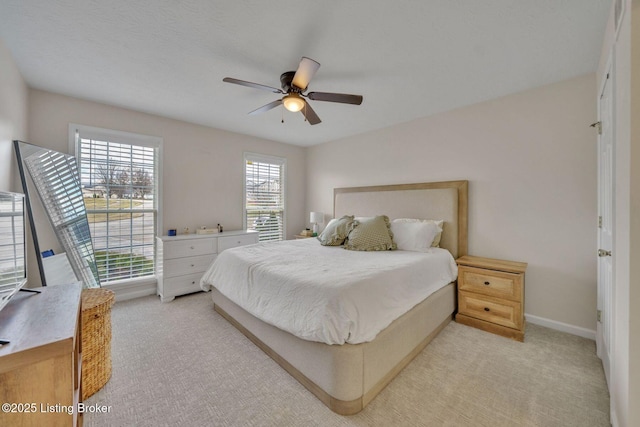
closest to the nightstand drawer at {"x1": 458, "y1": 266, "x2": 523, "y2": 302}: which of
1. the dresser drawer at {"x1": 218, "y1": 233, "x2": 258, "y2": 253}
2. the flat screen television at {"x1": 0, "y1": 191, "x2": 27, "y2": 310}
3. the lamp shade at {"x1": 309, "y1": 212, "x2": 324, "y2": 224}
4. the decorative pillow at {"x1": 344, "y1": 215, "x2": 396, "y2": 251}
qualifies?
the decorative pillow at {"x1": 344, "y1": 215, "x2": 396, "y2": 251}

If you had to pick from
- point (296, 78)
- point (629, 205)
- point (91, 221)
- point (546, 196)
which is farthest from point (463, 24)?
point (91, 221)

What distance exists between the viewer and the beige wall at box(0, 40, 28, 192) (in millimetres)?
2059

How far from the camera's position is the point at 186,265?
3.56 meters

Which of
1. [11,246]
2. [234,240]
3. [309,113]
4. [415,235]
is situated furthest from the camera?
[234,240]

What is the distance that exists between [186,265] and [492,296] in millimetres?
3795

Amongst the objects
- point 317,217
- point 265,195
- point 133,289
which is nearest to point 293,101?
point 317,217

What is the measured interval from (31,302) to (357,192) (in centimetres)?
383

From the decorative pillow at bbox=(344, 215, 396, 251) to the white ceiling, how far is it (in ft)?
5.05

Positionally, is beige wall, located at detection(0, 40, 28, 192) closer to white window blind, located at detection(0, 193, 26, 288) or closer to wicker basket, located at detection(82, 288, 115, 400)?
white window blind, located at detection(0, 193, 26, 288)

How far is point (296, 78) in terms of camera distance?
2.05m

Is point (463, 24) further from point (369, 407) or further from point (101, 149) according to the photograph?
point (101, 149)

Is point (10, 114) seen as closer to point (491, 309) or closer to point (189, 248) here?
point (189, 248)

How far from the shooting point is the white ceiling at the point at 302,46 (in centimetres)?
167

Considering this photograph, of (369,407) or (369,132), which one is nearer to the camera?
(369,407)
